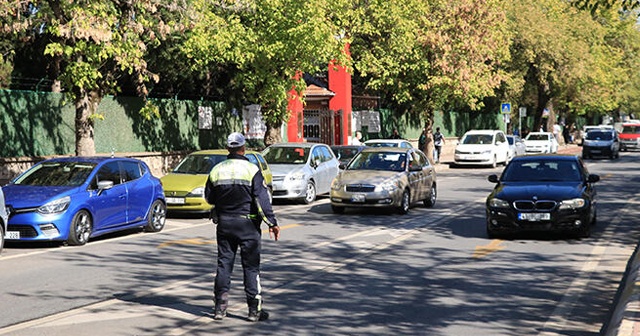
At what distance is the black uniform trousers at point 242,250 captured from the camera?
8406mm

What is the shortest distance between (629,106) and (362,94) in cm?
6348

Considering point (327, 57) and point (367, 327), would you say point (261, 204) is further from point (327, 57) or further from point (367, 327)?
point (327, 57)

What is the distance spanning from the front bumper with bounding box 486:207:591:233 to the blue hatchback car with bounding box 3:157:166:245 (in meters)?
6.40

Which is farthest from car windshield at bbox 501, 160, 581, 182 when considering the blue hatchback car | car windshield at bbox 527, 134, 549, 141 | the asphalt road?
car windshield at bbox 527, 134, 549, 141

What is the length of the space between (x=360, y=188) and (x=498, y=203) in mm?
5063

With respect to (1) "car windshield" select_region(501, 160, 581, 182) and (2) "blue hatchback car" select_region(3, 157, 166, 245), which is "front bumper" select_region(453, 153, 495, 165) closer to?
(1) "car windshield" select_region(501, 160, 581, 182)

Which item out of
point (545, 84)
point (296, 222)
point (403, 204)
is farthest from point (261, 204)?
point (545, 84)

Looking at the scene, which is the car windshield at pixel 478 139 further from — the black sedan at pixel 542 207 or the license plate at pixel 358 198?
the black sedan at pixel 542 207

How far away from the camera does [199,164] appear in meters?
21.2

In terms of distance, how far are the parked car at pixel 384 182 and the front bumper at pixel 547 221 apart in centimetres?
466

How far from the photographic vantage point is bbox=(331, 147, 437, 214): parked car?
1945cm

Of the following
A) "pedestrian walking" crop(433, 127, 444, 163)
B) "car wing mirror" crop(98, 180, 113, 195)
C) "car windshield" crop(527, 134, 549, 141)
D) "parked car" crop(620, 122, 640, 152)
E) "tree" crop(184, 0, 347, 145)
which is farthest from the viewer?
"parked car" crop(620, 122, 640, 152)

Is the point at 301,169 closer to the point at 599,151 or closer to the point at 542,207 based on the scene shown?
the point at 542,207

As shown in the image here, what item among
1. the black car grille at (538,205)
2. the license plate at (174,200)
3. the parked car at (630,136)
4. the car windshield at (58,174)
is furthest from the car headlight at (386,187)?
the parked car at (630,136)
